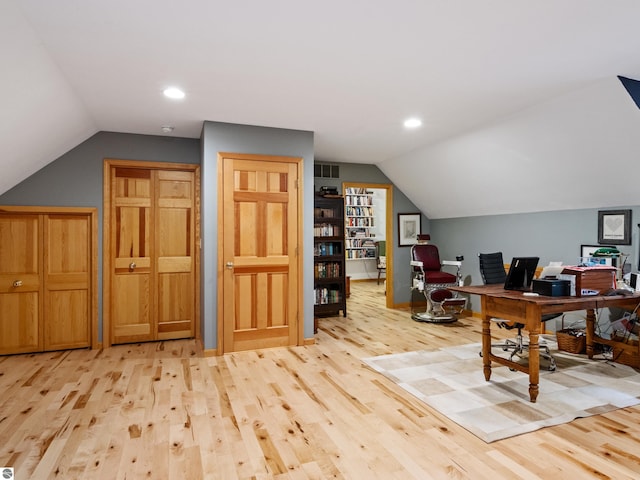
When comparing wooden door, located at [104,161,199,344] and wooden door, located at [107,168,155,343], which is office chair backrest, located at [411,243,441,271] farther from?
wooden door, located at [107,168,155,343]

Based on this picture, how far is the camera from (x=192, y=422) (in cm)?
270

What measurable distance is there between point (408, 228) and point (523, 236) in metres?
2.00

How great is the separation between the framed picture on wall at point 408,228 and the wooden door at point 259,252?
9.15 feet

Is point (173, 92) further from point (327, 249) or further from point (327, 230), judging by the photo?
point (327, 249)

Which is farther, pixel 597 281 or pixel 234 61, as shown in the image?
pixel 597 281

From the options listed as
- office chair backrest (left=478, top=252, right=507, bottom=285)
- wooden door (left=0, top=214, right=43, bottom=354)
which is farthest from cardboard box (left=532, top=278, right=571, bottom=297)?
wooden door (left=0, top=214, right=43, bottom=354)

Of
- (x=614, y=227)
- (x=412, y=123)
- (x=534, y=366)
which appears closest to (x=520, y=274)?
(x=534, y=366)

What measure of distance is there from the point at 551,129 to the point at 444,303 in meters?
2.81

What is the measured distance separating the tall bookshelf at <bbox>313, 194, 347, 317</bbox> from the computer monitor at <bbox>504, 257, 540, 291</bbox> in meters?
3.00

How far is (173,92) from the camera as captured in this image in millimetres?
3352

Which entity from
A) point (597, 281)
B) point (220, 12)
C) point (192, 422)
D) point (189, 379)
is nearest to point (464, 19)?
point (220, 12)

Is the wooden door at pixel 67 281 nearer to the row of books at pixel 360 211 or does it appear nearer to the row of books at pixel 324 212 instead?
the row of books at pixel 324 212

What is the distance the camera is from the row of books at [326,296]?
238 inches

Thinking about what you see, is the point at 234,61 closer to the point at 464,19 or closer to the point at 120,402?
the point at 464,19
